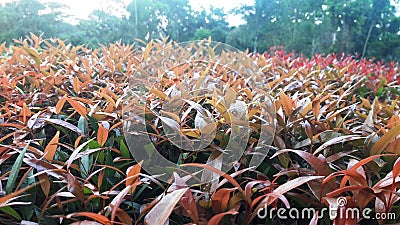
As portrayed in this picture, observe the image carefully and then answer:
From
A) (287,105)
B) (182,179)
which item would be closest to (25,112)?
(182,179)

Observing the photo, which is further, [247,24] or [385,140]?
[247,24]

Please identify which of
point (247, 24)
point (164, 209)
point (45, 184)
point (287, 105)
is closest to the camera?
point (164, 209)

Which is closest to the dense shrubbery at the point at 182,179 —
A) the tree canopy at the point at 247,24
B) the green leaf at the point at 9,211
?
the green leaf at the point at 9,211

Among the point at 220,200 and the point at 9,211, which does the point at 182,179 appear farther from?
the point at 9,211

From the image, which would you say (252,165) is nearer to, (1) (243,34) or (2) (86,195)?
(2) (86,195)

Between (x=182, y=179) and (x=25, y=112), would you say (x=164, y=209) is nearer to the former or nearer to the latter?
(x=182, y=179)

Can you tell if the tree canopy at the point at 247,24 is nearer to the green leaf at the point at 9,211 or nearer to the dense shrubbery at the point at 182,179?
the dense shrubbery at the point at 182,179

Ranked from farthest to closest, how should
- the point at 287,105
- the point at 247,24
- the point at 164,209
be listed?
the point at 247,24, the point at 287,105, the point at 164,209

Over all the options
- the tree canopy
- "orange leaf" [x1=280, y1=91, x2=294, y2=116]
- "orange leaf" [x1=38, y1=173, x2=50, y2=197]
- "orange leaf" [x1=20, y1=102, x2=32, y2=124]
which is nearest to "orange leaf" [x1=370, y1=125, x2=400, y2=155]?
"orange leaf" [x1=280, y1=91, x2=294, y2=116]

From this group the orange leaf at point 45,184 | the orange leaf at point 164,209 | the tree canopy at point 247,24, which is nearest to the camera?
the orange leaf at point 164,209

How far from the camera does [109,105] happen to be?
3.10ft

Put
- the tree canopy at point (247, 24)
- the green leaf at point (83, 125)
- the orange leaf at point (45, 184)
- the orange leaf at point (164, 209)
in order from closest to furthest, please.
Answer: the orange leaf at point (164, 209) < the orange leaf at point (45, 184) < the green leaf at point (83, 125) < the tree canopy at point (247, 24)

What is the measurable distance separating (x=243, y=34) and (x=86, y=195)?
584 cm

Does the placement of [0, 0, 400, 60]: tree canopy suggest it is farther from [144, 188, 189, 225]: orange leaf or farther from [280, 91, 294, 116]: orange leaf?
[144, 188, 189, 225]: orange leaf
